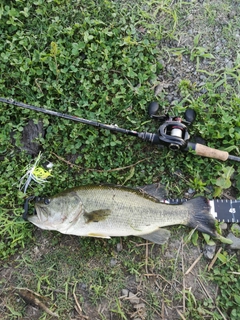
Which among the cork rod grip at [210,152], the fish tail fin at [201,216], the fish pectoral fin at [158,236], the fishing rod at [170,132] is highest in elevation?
the fishing rod at [170,132]

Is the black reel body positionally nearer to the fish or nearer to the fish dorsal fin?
the fish

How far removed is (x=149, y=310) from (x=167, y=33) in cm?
325

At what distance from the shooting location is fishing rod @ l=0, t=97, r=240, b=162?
4094mm

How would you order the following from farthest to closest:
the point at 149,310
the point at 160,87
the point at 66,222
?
the point at 160,87, the point at 149,310, the point at 66,222

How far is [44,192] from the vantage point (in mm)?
4375

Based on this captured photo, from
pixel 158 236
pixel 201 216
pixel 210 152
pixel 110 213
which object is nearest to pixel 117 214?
pixel 110 213

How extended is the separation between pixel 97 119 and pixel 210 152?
133 centimetres

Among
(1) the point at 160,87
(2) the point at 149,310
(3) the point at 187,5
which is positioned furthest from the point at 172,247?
(3) the point at 187,5

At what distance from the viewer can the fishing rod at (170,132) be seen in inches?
161

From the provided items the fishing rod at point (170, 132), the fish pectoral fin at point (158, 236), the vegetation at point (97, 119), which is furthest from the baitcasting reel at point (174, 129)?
the fish pectoral fin at point (158, 236)

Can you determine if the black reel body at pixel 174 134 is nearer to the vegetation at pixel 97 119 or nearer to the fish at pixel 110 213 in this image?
the vegetation at pixel 97 119

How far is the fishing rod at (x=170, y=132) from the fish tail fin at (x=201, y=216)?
1.73 ft

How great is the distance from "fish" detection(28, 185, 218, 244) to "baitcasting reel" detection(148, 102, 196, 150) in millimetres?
634

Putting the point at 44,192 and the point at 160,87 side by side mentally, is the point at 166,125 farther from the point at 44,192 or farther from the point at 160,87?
the point at 44,192
